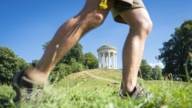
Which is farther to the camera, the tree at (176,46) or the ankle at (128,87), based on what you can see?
the tree at (176,46)

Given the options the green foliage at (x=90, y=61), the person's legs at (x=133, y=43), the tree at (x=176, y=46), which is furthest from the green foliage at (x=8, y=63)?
the person's legs at (x=133, y=43)

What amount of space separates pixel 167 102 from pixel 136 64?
1.44 meters

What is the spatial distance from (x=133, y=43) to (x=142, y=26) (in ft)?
0.66

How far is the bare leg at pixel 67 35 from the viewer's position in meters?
4.52

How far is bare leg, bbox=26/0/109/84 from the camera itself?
452cm

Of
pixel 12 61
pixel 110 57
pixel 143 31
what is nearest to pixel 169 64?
pixel 12 61

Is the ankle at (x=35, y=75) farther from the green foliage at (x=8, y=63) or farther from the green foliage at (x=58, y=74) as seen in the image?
the green foliage at (x=8, y=63)

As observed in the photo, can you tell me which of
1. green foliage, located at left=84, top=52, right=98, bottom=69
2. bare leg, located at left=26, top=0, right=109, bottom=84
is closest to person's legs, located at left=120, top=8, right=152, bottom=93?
bare leg, located at left=26, top=0, right=109, bottom=84

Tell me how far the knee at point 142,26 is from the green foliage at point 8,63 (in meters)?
87.6

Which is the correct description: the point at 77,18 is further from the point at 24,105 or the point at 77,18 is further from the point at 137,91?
the point at 24,105

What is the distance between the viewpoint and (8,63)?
9794cm

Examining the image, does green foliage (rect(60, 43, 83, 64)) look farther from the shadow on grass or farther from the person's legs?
the shadow on grass

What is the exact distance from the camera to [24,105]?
334cm

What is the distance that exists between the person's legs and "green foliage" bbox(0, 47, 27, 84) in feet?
287
